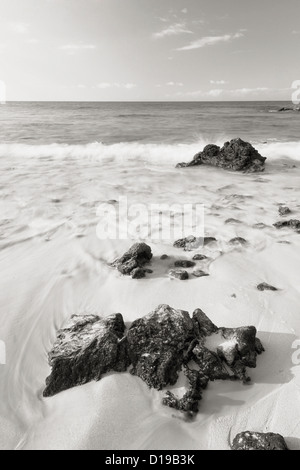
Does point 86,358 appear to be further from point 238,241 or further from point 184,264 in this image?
point 238,241

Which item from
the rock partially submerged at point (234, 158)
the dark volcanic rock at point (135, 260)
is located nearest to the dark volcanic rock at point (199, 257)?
the dark volcanic rock at point (135, 260)

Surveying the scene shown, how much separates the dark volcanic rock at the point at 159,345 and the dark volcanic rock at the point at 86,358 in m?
0.13

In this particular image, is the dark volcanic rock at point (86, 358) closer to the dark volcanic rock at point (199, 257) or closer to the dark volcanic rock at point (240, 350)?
the dark volcanic rock at point (240, 350)

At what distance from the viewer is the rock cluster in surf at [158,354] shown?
281cm

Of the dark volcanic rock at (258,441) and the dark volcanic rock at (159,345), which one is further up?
the dark volcanic rock at (159,345)

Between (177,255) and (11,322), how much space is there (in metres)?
2.59

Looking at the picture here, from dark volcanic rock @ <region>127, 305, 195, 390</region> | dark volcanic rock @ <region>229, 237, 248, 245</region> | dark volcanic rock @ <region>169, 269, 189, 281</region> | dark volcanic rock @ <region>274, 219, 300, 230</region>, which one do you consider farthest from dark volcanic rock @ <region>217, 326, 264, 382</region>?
dark volcanic rock @ <region>274, 219, 300, 230</region>

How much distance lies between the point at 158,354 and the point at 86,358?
2.26ft

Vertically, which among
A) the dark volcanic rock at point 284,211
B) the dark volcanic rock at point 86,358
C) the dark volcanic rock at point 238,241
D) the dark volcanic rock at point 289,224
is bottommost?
the dark volcanic rock at point 86,358

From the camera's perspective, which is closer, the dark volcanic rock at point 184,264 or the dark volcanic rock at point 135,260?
the dark volcanic rock at point 135,260

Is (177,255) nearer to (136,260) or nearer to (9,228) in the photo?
(136,260)

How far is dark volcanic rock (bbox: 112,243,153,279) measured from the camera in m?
4.44

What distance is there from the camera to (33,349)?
3289 millimetres

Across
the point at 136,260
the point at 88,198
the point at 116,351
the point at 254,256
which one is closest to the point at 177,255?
the point at 136,260
